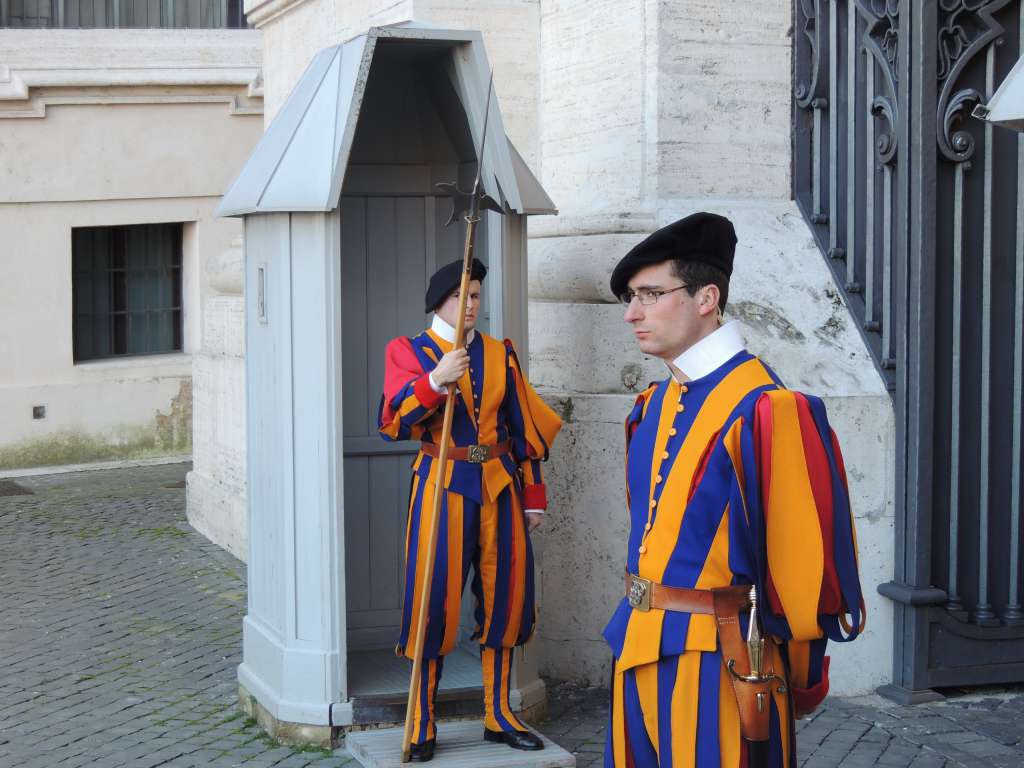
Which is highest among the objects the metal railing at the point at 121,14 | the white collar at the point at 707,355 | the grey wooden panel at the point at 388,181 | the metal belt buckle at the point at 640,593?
the metal railing at the point at 121,14

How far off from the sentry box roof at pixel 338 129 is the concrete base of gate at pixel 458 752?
5.73 ft

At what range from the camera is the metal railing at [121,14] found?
1219 cm

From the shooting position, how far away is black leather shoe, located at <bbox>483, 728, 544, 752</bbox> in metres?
4.93

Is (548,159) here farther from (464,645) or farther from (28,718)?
(28,718)

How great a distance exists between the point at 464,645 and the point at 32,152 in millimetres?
7149

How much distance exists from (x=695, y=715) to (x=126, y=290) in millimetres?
10139

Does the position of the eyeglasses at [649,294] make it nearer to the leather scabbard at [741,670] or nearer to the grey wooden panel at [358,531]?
the leather scabbard at [741,670]

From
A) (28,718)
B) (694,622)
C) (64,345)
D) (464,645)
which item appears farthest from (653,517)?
(64,345)

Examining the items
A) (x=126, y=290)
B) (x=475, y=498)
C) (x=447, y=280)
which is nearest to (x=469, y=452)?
(x=475, y=498)

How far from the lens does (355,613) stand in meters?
6.01

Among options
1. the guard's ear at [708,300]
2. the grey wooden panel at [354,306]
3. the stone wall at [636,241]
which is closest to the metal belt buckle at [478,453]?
the stone wall at [636,241]

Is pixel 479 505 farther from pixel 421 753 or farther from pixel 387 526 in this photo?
pixel 387 526

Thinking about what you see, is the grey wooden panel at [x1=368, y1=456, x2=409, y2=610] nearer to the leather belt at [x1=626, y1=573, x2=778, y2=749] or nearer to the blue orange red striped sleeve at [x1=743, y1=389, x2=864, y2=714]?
the leather belt at [x1=626, y1=573, x2=778, y2=749]

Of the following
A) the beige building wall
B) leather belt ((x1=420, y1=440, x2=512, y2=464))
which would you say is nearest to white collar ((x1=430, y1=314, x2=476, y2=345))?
leather belt ((x1=420, y1=440, x2=512, y2=464))
